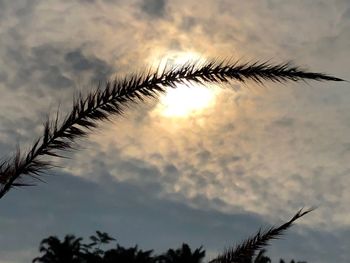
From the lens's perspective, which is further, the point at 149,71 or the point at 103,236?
the point at 103,236

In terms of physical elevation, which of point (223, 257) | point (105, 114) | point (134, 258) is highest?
point (134, 258)

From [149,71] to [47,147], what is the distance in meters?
1.23

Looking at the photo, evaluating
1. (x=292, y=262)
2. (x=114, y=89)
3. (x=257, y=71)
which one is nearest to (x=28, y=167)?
(x=114, y=89)

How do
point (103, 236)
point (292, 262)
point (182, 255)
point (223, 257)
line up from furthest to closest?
point (103, 236) → point (182, 255) → point (292, 262) → point (223, 257)

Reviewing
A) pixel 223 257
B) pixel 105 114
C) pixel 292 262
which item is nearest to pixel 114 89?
pixel 105 114

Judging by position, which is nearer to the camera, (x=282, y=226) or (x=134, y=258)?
(x=282, y=226)

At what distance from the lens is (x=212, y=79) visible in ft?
18.3

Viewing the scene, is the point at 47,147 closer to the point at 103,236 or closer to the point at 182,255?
the point at 182,255

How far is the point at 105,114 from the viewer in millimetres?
5406

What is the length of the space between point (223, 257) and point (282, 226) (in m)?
0.83

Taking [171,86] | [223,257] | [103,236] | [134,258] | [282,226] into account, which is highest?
[103,236]

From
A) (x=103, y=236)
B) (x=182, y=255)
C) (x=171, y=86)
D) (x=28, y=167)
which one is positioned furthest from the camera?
(x=103, y=236)

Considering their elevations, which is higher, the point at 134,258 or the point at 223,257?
the point at 134,258

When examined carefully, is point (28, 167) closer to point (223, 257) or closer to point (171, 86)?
point (171, 86)
